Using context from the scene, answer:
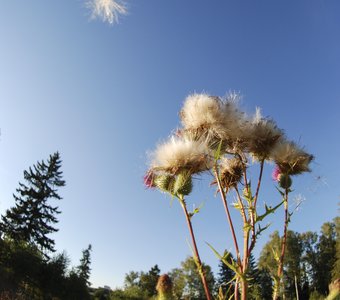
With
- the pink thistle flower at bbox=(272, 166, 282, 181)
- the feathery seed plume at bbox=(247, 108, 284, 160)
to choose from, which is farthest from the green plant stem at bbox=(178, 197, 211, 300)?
the pink thistle flower at bbox=(272, 166, 282, 181)

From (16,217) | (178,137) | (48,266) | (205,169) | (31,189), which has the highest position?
(31,189)

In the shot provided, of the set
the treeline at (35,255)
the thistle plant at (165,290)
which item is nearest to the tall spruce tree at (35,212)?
the treeline at (35,255)

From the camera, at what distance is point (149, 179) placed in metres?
3.19

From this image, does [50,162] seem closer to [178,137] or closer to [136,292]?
[136,292]

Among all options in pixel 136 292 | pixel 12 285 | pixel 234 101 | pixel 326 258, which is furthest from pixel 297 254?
pixel 234 101

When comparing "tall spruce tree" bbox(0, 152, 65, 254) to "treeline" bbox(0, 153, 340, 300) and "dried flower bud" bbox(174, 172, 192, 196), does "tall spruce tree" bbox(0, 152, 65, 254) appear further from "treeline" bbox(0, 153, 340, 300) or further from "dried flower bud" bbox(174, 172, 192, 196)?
"dried flower bud" bbox(174, 172, 192, 196)

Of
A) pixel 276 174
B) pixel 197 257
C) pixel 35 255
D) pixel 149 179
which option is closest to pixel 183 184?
pixel 149 179

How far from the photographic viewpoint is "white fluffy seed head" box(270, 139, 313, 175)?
327 centimetres

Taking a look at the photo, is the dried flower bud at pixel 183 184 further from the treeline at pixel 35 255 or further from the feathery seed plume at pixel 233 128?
the treeline at pixel 35 255

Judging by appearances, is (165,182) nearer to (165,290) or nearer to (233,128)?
(233,128)

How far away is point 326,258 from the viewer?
56.0 m

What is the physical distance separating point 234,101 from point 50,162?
49374 millimetres

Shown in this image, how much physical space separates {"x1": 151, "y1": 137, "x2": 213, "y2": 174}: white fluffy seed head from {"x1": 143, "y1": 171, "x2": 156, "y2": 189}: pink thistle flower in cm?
18

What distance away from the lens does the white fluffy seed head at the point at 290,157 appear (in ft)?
10.7
